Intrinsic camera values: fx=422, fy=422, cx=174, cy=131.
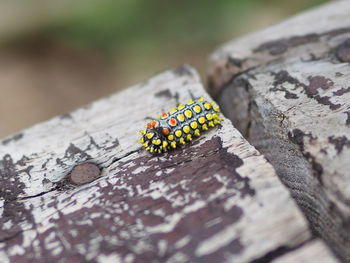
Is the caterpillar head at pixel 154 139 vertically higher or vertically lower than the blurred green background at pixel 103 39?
lower

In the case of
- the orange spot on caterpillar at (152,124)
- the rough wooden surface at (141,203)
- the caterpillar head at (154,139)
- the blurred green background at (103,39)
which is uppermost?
the blurred green background at (103,39)

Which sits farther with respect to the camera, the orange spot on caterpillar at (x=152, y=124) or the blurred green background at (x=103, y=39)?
the blurred green background at (x=103, y=39)

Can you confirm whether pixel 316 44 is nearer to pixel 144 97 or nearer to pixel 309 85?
pixel 309 85

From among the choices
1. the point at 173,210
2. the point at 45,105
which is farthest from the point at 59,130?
the point at 45,105

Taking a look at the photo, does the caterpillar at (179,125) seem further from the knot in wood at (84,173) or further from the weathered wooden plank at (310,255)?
the weathered wooden plank at (310,255)

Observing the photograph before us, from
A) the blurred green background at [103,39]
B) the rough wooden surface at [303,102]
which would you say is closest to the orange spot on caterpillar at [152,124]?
the rough wooden surface at [303,102]

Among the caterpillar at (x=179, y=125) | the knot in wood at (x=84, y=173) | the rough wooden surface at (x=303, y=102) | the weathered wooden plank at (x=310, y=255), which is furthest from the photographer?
the caterpillar at (x=179, y=125)

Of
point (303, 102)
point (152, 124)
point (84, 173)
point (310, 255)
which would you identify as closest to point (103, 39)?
point (152, 124)
